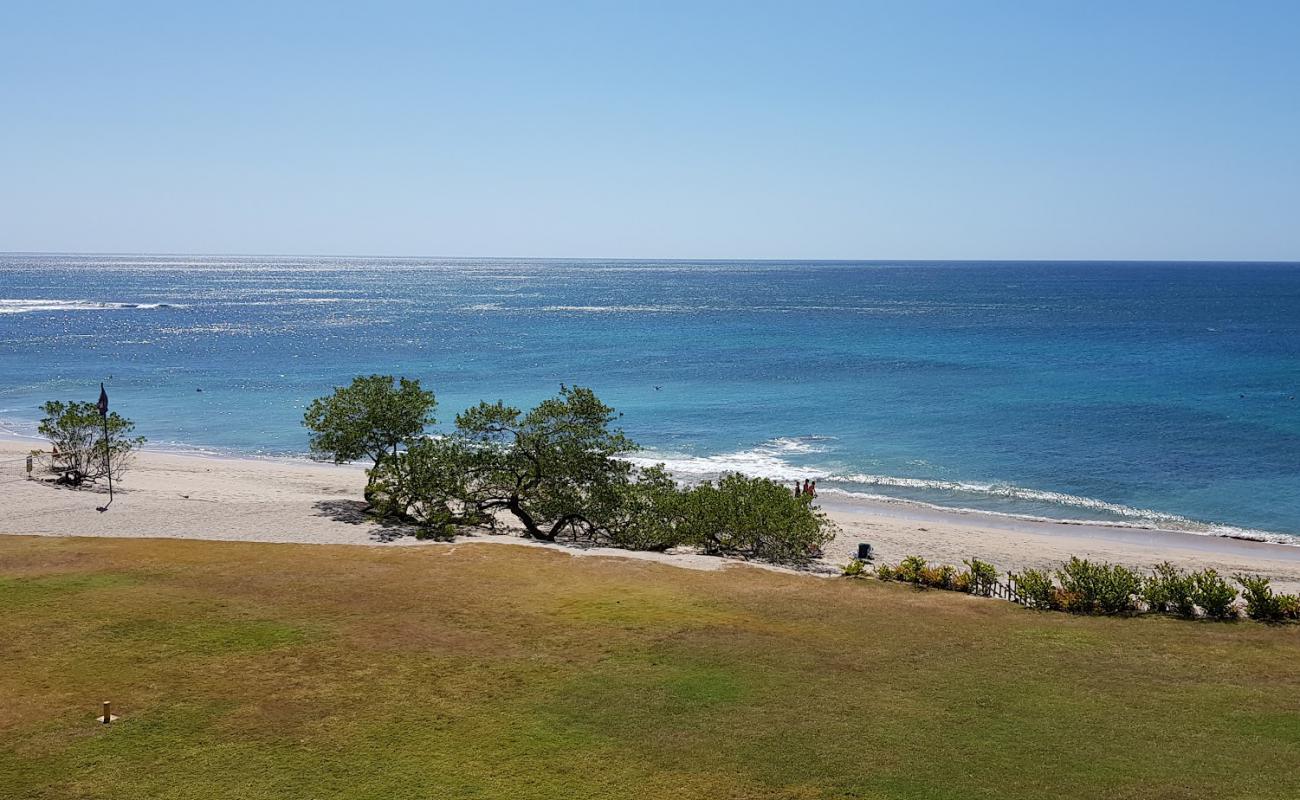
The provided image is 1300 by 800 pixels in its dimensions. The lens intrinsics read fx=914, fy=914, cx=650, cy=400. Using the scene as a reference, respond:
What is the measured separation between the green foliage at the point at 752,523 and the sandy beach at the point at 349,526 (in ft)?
5.41

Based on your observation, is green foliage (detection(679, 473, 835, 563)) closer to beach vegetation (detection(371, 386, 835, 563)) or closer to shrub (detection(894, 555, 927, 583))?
beach vegetation (detection(371, 386, 835, 563))

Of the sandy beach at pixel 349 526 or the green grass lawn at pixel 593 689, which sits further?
the sandy beach at pixel 349 526

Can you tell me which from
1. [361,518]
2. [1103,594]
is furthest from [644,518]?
[1103,594]

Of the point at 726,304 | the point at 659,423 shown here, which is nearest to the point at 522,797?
the point at 659,423

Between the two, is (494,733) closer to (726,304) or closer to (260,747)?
(260,747)

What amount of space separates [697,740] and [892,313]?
520 feet

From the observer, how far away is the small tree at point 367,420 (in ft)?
132

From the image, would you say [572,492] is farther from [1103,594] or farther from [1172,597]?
[1172,597]

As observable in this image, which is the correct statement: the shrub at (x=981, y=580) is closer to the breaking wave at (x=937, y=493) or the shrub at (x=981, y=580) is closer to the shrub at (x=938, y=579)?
the shrub at (x=938, y=579)

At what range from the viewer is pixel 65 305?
590 ft

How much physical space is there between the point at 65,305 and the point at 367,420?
174090mm

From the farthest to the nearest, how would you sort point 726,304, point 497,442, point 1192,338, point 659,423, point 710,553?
point 726,304 → point 1192,338 → point 659,423 → point 497,442 → point 710,553

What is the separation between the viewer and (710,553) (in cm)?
3588

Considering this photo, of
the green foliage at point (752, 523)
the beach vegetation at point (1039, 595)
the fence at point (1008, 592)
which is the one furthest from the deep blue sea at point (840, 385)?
the beach vegetation at point (1039, 595)
